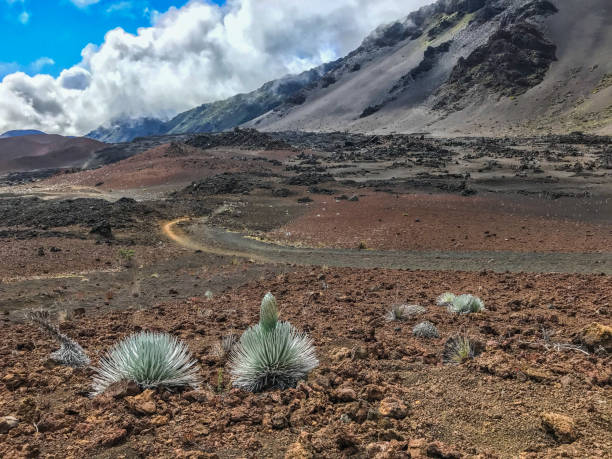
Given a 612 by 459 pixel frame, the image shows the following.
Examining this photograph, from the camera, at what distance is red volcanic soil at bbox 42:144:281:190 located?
38688 mm

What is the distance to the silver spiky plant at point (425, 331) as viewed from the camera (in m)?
4.39

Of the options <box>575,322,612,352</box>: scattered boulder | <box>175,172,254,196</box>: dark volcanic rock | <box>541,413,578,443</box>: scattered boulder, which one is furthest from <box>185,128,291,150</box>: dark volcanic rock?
<box>541,413,578,443</box>: scattered boulder

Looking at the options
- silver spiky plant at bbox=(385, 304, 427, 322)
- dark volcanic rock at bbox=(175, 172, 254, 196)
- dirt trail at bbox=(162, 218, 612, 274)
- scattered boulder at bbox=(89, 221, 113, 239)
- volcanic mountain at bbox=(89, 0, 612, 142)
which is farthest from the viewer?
volcanic mountain at bbox=(89, 0, 612, 142)

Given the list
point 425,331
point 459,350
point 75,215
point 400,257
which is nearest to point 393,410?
point 459,350

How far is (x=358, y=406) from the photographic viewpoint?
102 inches

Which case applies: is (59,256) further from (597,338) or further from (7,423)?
(597,338)

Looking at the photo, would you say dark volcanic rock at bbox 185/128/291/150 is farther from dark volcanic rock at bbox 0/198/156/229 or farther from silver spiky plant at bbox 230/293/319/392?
silver spiky plant at bbox 230/293/319/392

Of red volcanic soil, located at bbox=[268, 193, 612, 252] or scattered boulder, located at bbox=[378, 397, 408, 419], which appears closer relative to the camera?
scattered boulder, located at bbox=[378, 397, 408, 419]

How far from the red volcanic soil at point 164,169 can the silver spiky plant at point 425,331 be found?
35.5 meters

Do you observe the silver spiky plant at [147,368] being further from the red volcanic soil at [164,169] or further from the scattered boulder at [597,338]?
the red volcanic soil at [164,169]

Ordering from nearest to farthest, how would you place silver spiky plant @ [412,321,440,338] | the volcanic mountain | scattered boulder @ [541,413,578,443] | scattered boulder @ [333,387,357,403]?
scattered boulder @ [541,413,578,443] < scattered boulder @ [333,387,357,403] < silver spiky plant @ [412,321,440,338] < the volcanic mountain

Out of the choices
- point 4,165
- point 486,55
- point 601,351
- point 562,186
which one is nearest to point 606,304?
point 601,351

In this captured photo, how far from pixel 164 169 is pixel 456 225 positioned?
1280 inches

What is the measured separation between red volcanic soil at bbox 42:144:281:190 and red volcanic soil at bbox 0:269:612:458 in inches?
1407
